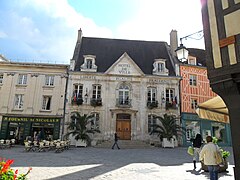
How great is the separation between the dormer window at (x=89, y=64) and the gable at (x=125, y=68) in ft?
5.05

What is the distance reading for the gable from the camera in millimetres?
20891

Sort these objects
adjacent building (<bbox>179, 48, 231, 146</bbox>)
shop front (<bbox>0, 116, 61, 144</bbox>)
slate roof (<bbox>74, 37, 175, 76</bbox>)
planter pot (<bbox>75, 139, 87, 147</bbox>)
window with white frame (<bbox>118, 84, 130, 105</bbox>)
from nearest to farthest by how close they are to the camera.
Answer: planter pot (<bbox>75, 139, 87, 147</bbox>), shop front (<bbox>0, 116, 61, 144</bbox>), window with white frame (<bbox>118, 84, 130, 105</bbox>), adjacent building (<bbox>179, 48, 231, 146</bbox>), slate roof (<bbox>74, 37, 175, 76</bbox>)

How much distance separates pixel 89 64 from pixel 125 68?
12.5 ft

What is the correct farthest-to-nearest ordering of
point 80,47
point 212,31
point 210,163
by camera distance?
point 80,47
point 210,163
point 212,31

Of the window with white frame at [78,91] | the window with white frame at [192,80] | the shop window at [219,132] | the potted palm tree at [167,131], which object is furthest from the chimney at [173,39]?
the window with white frame at [78,91]

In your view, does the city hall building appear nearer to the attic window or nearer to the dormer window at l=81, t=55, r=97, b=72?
the dormer window at l=81, t=55, r=97, b=72

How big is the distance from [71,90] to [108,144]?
6.57m

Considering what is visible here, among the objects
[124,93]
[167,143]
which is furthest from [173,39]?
[167,143]

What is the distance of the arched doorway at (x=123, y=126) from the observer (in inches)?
773

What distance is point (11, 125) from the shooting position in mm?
19516

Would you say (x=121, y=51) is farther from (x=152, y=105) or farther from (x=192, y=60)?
(x=192, y=60)

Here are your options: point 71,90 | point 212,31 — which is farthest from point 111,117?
point 212,31

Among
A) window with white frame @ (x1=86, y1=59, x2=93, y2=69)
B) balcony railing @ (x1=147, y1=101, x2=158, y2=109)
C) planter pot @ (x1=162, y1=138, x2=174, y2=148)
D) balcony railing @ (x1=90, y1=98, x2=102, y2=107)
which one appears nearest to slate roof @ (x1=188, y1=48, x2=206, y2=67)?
balcony railing @ (x1=147, y1=101, x2=158, y2=109)

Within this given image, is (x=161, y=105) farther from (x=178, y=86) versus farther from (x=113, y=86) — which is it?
(x=113, y=86)
